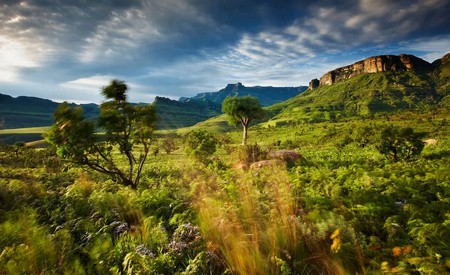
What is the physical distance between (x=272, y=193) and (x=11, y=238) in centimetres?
623

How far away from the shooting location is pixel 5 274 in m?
4.43

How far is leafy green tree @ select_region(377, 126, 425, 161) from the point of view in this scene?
22.0m

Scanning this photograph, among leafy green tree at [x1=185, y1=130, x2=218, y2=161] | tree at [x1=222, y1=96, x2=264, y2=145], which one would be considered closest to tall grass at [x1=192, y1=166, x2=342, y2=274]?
leafy green tree at [x1=185, y1=130, x2=218, y2=161]

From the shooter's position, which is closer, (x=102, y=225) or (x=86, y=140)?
(x=102, y=225)

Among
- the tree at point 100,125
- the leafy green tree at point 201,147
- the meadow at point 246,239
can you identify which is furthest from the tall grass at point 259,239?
the leafy green tree at point 201,147

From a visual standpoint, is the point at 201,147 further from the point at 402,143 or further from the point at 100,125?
the point at 402,143

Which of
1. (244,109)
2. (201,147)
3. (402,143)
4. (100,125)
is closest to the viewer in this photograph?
(100,125)

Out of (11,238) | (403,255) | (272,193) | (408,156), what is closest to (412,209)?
(403,255)

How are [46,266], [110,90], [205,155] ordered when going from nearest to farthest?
[46,266] < [110,90] < [205,155]

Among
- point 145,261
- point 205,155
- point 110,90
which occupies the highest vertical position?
point 110,90

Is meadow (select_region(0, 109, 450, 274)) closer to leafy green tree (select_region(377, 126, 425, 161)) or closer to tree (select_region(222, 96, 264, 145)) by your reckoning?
leafy green tree (select_region(377, 126, 425, 161))

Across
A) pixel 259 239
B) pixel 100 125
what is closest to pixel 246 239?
pixel 259 239

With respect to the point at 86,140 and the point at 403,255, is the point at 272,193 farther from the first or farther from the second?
the point at 86,140

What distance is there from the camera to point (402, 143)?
2248 centimetres
